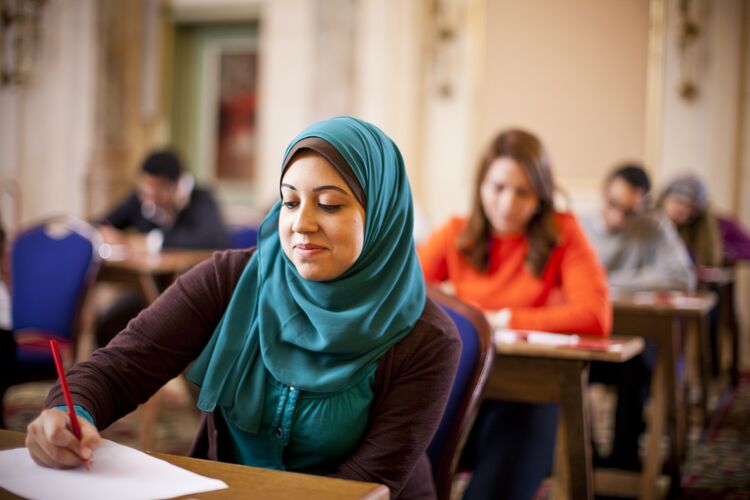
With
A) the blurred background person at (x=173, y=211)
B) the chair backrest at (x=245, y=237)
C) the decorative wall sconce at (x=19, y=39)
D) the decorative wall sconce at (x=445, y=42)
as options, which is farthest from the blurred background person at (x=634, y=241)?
the decorative wall sconce at (x=19, y=39)

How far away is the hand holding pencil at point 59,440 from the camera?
1190mm

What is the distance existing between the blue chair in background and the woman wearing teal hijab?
2185 millimetres

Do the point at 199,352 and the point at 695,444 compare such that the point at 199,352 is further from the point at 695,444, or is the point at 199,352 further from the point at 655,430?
the point at 695,444

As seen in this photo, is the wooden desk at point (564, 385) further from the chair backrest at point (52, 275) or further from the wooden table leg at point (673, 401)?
the chair backrest at point (52, 275)

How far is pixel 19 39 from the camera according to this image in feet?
23.5

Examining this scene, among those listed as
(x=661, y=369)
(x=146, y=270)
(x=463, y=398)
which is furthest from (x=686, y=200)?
(x=463, y=398)

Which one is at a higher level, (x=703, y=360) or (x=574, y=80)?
(x=574, y=80)

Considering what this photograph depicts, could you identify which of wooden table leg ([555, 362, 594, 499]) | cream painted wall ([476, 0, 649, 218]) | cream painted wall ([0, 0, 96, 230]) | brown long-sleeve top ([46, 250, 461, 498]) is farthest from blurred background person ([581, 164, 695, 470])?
cream painted wall ([0, 0, 96, 230])

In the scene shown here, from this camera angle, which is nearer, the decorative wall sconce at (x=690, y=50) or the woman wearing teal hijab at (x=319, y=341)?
the woman wearing teal hijab at (x=319, y=341)

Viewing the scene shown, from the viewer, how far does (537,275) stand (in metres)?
2.88

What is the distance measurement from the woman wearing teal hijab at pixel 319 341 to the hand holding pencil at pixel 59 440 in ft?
0.62

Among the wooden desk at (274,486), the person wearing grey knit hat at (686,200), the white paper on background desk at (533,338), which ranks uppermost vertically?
the person wearing grey knit hat at (686,200)

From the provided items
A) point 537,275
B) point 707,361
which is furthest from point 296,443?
point 707,361

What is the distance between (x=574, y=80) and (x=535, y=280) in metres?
4.27
